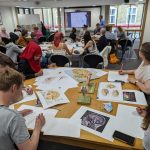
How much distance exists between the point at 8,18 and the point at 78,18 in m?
4.79

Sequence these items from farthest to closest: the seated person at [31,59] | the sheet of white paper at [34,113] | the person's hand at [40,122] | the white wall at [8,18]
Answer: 1. the white wall at [8,18]
2. the seated person at [31,59]
3. the sheet of white paper at [34,113]
4. the person's hand at [40,122]

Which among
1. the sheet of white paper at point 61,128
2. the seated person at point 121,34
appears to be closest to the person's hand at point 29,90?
the sheet of white paper at point 61,128

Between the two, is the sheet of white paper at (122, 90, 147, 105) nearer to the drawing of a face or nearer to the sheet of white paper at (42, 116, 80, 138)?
the drawing of a face

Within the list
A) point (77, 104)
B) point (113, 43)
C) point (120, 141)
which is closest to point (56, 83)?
point (77, 104)

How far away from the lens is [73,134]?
3.95ft

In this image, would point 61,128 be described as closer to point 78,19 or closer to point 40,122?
point 40,122

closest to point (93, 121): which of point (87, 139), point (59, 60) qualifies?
point (87, 139)

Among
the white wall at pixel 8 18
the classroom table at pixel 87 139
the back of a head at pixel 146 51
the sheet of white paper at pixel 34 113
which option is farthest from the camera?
the white wall at pixel 8 18

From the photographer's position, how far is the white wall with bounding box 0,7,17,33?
1030 cm

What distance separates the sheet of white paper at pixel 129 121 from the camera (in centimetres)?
121

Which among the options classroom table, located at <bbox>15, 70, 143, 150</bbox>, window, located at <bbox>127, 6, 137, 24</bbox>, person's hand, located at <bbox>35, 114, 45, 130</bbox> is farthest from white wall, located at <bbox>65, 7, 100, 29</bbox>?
person's hand, located at <bbox>35, 114, 45, 130</bbox>

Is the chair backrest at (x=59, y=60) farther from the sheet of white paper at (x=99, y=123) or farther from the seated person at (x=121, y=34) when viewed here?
the seated person at (x=121, y=34)

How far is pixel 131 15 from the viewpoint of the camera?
42.8 feet

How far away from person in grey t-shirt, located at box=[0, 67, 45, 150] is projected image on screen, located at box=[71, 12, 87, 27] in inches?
433
